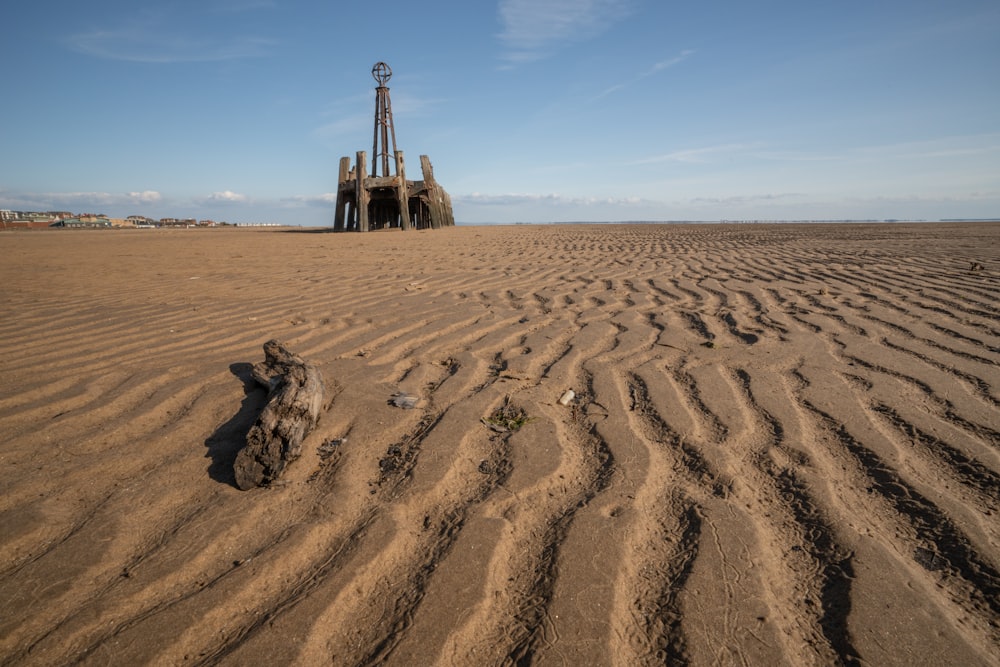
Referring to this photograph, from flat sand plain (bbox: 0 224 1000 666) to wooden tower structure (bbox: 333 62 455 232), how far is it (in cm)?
1231

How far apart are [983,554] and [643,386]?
129 cm

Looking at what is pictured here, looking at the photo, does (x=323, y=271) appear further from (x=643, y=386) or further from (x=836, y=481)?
(x=836, y=481)

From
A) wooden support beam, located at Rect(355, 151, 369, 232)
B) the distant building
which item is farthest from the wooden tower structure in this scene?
the distant building

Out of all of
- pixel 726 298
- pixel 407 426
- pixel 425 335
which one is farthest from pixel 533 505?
pixel 726 298

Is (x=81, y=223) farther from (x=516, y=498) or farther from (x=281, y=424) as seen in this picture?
(x=516, y=498)

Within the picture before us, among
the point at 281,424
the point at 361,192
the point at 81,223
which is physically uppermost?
the point at 361,192

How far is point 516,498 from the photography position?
5.34 ft

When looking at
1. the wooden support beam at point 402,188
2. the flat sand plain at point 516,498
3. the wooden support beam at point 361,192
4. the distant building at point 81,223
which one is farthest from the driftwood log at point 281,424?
the distant building at point 81,223

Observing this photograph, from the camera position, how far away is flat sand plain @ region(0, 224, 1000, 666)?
1150mm

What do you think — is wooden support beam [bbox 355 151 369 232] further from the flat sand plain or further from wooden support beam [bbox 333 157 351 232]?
the flat sand plain

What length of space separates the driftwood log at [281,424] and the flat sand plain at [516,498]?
2.4 inches

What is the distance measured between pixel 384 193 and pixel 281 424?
50.9 ft

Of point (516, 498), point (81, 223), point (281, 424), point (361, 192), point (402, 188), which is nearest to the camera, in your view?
point (516, 498)

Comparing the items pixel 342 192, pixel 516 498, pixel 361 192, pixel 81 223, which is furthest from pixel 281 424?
pixel 81 223
